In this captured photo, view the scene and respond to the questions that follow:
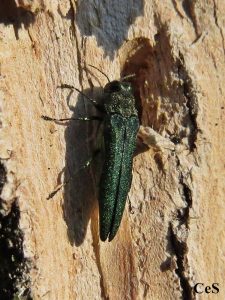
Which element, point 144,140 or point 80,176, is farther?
point 144,140

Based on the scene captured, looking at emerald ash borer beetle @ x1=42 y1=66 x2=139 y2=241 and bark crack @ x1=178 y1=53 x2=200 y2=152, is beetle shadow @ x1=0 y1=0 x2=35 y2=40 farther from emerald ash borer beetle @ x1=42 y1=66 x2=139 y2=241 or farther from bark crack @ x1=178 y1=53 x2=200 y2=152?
bark crack @ x1=178 y1=53 x2=200 y2=152

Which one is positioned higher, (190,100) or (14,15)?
(14,15)

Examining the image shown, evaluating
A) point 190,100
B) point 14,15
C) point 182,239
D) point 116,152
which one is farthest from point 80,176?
point 14,15

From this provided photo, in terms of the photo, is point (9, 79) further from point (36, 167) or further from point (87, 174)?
point (87, 174)

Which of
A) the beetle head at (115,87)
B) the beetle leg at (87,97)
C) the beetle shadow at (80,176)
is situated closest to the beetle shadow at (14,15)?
the beetle leg at (87,97)

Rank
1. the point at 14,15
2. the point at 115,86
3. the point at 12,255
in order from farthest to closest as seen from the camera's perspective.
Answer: the point at 115,86 → the point at 14,15 → the point at 12,255

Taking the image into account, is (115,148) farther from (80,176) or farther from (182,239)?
(182,239)

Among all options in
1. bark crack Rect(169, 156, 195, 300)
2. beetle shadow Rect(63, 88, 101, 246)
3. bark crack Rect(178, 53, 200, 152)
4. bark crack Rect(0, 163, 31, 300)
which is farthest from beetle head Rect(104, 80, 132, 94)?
bark crack Rect(0, 163, 31, 300)
